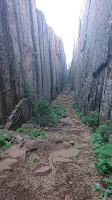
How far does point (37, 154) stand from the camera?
3.04 m

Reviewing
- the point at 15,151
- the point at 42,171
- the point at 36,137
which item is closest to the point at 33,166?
the point at 42,171

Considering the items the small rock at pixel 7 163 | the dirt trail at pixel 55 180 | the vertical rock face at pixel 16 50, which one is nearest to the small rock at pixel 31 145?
the dirt trail at pixel 55 180

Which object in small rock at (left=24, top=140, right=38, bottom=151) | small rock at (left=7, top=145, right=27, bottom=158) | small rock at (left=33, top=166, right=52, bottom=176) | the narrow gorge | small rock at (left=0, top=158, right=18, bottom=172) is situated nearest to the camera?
the narrow gorge

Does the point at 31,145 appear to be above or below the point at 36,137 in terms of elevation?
above

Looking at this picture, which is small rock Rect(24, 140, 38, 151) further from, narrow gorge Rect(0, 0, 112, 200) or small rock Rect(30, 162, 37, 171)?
small rock Rect(30, 162, 37, 171)

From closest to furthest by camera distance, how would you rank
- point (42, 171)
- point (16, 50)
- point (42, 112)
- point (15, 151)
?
point (42, 171) → point (15, 151) → point (16, 50) → point (42, 112)

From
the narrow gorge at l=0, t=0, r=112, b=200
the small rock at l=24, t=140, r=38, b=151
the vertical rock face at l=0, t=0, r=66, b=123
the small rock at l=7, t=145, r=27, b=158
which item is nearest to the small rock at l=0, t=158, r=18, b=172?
the narrow gorge at l=0, t=0, r=112, b=200

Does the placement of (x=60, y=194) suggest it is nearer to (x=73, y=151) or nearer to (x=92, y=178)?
(x=92, y=178)

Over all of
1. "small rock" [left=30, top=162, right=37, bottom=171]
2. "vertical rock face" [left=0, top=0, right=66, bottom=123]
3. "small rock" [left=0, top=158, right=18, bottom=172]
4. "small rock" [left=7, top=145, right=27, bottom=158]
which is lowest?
"small rock" [left=7, top=145, right=27, bottom=158]

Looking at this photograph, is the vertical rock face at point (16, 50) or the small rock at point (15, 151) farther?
the vertical rock face at point (16, 50)

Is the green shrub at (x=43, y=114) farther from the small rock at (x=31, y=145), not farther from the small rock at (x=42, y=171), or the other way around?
the small rock at (x=42, y=171)

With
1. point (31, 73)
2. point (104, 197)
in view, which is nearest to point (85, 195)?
point (104, 197)

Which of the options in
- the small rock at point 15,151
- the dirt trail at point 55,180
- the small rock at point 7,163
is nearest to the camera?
the dirt trail at point 55,180

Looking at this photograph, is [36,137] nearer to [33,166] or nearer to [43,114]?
[33,166]
